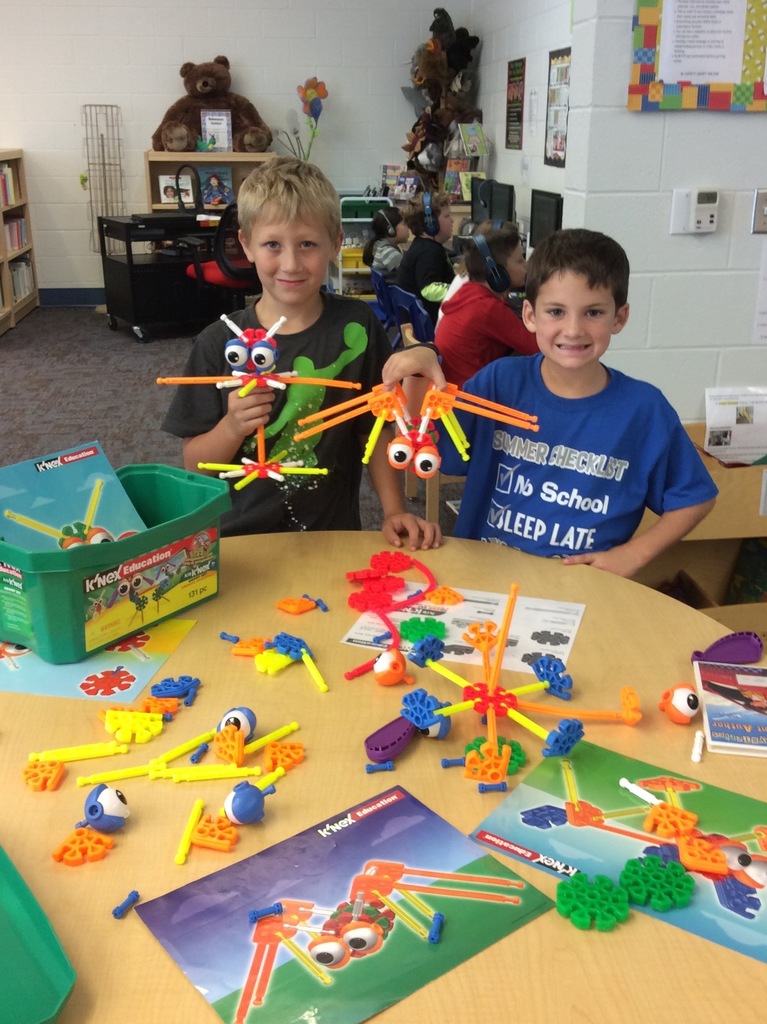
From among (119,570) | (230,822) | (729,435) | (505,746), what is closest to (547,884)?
(505,746)

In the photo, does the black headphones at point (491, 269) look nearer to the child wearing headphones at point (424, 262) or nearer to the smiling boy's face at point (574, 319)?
the child wearing headphones at point (424, 262)

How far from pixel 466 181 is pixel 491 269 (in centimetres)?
278

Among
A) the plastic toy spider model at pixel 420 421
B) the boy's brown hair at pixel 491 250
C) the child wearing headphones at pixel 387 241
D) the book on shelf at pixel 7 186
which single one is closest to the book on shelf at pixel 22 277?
the book on shelf at pixel 7 186

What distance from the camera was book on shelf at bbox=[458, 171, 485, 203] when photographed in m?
5.56

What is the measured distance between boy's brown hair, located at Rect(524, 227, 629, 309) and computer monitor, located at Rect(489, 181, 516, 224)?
353 centimetres

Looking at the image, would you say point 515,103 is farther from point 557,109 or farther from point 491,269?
point 491,269

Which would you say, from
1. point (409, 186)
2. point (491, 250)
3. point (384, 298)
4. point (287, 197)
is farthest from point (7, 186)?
point (287, 197)

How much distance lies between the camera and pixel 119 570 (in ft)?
3.62

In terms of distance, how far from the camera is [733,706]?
101 cm

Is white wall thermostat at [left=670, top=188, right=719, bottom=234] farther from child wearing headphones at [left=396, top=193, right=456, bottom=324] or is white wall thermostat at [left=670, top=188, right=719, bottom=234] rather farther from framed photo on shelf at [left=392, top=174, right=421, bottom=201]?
framed photo on shelf at [left=392, top=174, right=421, bottom=201]

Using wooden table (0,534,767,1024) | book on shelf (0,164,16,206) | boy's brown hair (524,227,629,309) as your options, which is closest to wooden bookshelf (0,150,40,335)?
book on shelf (0,164,16,206)

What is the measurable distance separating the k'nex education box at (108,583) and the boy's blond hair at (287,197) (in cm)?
49

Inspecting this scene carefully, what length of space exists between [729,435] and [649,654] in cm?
133

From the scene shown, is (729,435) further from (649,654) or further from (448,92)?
(448,92)
